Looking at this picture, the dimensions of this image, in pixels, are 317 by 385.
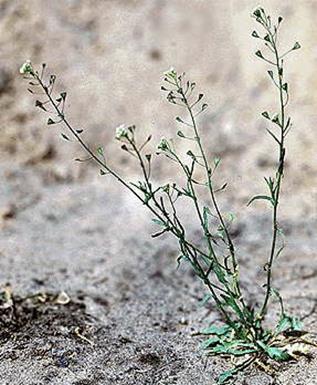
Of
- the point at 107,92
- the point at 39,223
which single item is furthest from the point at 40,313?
the point at 107,92

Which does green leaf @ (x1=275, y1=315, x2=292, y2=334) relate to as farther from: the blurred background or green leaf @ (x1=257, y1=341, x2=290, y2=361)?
the blurred background

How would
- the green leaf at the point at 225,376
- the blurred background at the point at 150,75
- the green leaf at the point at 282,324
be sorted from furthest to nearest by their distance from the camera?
1. the blurred background at the point at 150,75
2. the green leaf at the point at 282,324
3. the green leaf at the point at 225,376

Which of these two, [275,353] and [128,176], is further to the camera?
[128,176]

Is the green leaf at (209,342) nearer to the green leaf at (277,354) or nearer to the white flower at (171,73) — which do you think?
the green leaf at (277,354)

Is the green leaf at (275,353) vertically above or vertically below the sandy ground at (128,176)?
below

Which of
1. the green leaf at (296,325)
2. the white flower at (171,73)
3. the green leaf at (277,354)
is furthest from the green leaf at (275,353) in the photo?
the white flower at (171,73)

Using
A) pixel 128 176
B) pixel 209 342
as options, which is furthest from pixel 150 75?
pixel 209 342

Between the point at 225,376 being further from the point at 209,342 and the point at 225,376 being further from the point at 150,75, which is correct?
the point at 150,75

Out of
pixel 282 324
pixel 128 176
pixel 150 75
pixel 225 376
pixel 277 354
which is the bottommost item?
pixel 225 376

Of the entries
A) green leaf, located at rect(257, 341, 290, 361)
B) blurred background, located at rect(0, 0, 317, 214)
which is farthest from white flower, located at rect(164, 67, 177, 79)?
blurred background, located at rect(0, 0, 317, 214)
